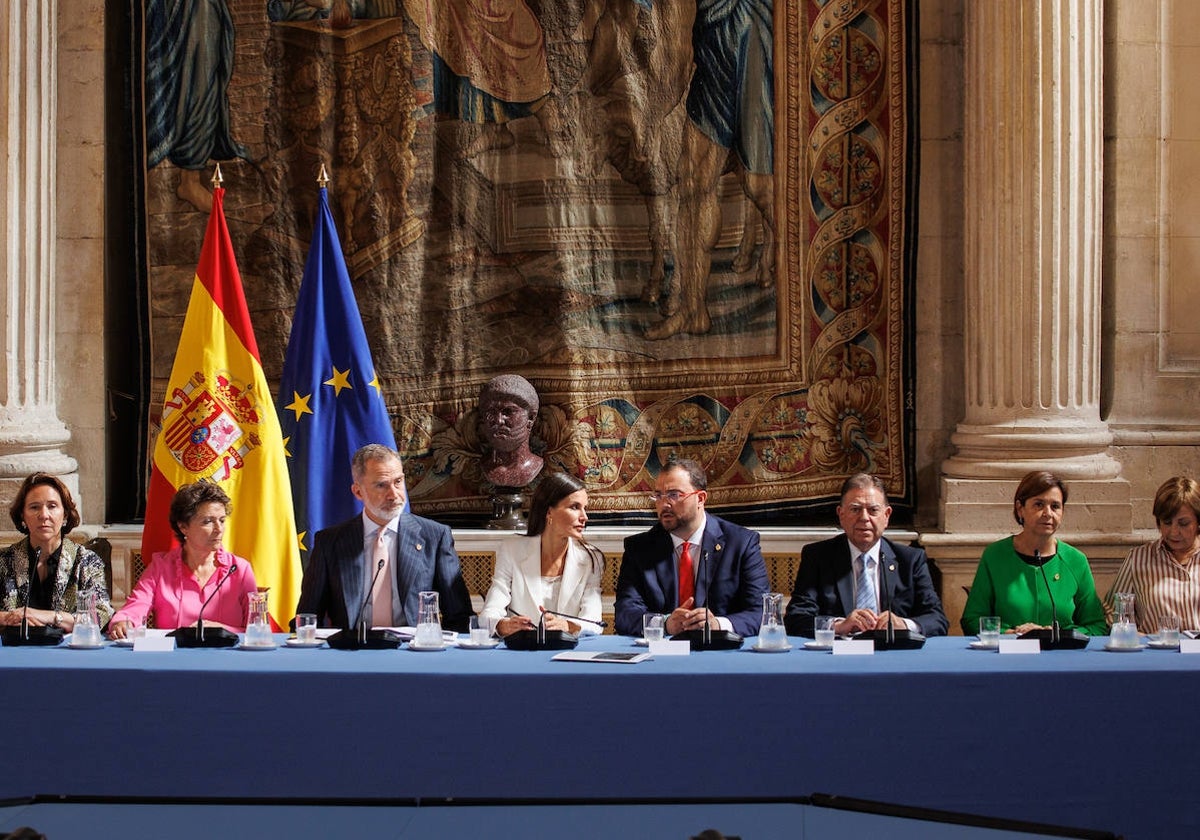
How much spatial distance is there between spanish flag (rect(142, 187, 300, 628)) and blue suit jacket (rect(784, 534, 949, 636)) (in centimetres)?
215

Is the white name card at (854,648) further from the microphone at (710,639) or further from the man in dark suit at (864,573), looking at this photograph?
the man in dark suit at (864,573)

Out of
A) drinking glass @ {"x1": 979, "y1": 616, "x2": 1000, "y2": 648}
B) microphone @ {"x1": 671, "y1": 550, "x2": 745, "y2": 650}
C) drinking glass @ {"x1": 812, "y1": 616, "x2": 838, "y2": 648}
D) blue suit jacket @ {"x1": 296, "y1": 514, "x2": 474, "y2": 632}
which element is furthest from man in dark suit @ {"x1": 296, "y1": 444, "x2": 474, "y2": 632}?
drinking glass @ {"x1": 979, "y1": 616, "x2": 1000, "y2": 648}

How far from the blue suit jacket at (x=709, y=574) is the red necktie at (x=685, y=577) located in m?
0.02

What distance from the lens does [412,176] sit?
290 inches

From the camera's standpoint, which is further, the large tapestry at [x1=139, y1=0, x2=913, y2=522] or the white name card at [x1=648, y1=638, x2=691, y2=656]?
the large tapestry at [x1=139, y1=0, x2=913, y2=522]

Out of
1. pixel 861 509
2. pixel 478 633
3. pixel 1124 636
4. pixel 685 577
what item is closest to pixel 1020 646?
pixel 1124 636

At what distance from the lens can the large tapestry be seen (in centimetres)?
732

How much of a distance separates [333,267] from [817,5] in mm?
2672

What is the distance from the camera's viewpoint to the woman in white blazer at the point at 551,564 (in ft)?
17.1

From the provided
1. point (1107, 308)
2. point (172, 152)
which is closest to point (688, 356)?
point (1107, 308)

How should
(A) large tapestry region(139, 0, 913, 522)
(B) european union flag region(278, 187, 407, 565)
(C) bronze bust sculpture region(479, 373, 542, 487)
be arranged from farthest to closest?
(A) large tapestry region(139, 0, 913, 522) → (C) bronze bust sculpture region(479, 373, 542, 487) → (B) european union flag region(278, 187, 407, 565)

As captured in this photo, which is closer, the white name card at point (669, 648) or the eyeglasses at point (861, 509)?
the white name card at point (669, 648)

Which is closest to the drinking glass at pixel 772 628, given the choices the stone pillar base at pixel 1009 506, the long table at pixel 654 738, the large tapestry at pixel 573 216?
the long table at pixel 654 738

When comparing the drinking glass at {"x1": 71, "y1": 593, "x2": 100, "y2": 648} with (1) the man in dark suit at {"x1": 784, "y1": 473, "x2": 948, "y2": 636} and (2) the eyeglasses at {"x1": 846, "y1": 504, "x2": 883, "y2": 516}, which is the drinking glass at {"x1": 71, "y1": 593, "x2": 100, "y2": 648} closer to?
(1) the man in dark suit at {"x1": 784, "y1": 473, "x2": 948, "y2": 636}
